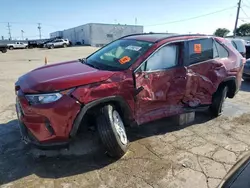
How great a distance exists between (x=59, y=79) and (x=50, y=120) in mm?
557

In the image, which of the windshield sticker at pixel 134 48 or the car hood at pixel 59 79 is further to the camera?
the windshield sticker at pixel 134 48

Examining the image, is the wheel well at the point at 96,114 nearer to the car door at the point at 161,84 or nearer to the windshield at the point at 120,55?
the car door at the point at 161,84

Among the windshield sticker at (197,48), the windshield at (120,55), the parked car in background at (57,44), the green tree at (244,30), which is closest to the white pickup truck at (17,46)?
the parked car in background at (57,44)

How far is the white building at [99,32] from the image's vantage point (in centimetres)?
5388

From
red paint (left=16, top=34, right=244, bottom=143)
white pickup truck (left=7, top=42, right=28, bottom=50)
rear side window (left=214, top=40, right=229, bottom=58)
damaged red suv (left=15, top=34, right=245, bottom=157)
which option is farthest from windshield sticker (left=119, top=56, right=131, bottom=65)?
white pickup truck (left=7, top=42, right=28, bottom=50)

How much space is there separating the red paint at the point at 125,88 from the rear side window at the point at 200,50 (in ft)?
0.35

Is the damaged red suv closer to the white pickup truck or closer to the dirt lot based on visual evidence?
the dirt lot

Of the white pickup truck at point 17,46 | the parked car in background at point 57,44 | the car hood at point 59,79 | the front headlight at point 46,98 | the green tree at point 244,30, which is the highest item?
the green tree at point 244,30

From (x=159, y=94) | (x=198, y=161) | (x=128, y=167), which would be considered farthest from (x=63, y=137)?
(x=198, y=161)

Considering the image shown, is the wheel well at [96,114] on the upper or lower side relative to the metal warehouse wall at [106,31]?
lower

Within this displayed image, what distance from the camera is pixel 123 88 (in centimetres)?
341

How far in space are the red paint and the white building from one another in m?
49.9

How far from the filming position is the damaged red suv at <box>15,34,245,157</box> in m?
3.02

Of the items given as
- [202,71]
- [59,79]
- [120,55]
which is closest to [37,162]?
[59,79]
